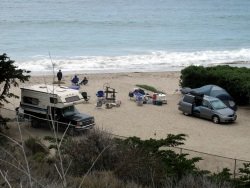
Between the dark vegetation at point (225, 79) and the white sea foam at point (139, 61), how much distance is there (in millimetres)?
18191

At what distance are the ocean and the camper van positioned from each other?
15.9 meters

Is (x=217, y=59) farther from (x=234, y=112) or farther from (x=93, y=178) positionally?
(x=93, y=178)

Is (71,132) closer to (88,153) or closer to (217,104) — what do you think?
(88,153)

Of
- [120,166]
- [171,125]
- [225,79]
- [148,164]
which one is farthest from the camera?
[225,79]

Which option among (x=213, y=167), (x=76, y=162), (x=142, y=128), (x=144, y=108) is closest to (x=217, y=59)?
(x=144, y=108)

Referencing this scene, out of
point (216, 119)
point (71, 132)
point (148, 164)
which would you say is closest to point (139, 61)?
point (216, 119)

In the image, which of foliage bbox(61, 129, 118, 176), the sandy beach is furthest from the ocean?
foliage bbox(61, 129, 118, 176)

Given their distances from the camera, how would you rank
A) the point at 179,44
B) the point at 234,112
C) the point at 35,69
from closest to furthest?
1. the point at 234,112
2. the point at 35,69
3. the point at 179,44

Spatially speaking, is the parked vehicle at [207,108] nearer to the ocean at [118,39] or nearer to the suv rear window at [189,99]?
the suv rear window at [189,99]

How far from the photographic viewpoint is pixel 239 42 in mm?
75875

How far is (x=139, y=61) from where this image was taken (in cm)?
5706

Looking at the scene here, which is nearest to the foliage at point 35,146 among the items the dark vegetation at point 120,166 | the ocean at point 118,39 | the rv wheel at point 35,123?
the dark vegetation at point 120,166

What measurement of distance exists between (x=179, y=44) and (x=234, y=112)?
46.4 m

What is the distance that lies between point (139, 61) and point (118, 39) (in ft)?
63.8
